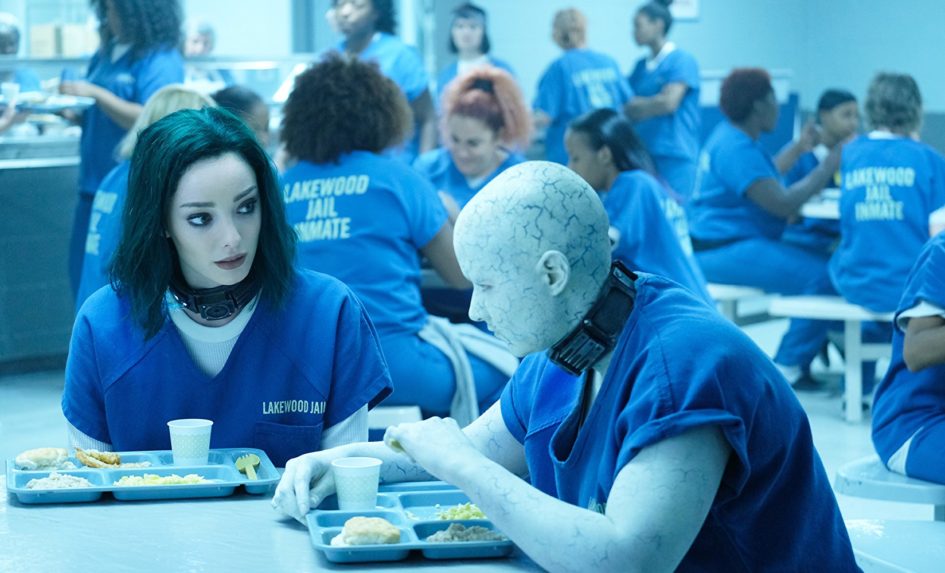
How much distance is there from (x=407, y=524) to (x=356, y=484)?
118mm

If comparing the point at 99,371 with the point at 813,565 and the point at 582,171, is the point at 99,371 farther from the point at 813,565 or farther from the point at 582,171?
the point at 582,171

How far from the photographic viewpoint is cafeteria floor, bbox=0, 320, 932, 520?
395 centimetres

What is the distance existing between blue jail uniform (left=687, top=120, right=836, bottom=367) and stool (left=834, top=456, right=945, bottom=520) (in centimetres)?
302

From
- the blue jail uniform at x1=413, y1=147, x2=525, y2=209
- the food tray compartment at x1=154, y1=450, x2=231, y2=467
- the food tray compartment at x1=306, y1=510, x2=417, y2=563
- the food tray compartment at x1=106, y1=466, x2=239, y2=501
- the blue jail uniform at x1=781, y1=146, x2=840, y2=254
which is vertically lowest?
the blue jail uniform at x1=781, y1=146, x2=840, y2=254

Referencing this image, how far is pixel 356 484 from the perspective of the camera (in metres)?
1.72

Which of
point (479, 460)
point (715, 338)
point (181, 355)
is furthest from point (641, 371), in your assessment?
point (181, 355)

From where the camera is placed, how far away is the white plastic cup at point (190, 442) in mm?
1944

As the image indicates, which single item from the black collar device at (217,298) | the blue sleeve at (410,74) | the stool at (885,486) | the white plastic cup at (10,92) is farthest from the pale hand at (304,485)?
the blue sleeve at (410,74)

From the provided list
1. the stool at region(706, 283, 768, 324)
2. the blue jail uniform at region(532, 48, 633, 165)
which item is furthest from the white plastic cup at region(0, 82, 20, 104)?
the blue jail uniform at region(532, 48, 633, 165)

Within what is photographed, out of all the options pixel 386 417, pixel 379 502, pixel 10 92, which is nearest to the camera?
pixel 379 502

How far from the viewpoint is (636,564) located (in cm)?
140

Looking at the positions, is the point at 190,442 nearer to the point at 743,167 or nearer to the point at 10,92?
the point at 10,92

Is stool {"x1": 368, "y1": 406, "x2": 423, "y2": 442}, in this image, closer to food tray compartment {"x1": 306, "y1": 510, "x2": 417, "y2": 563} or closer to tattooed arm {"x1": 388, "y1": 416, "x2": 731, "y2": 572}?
food tray compartment {"x1": 306, "y1": 510, "x2": 417, "y2": 563}

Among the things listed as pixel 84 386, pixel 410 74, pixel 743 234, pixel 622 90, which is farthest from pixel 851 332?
pixel 84 386
